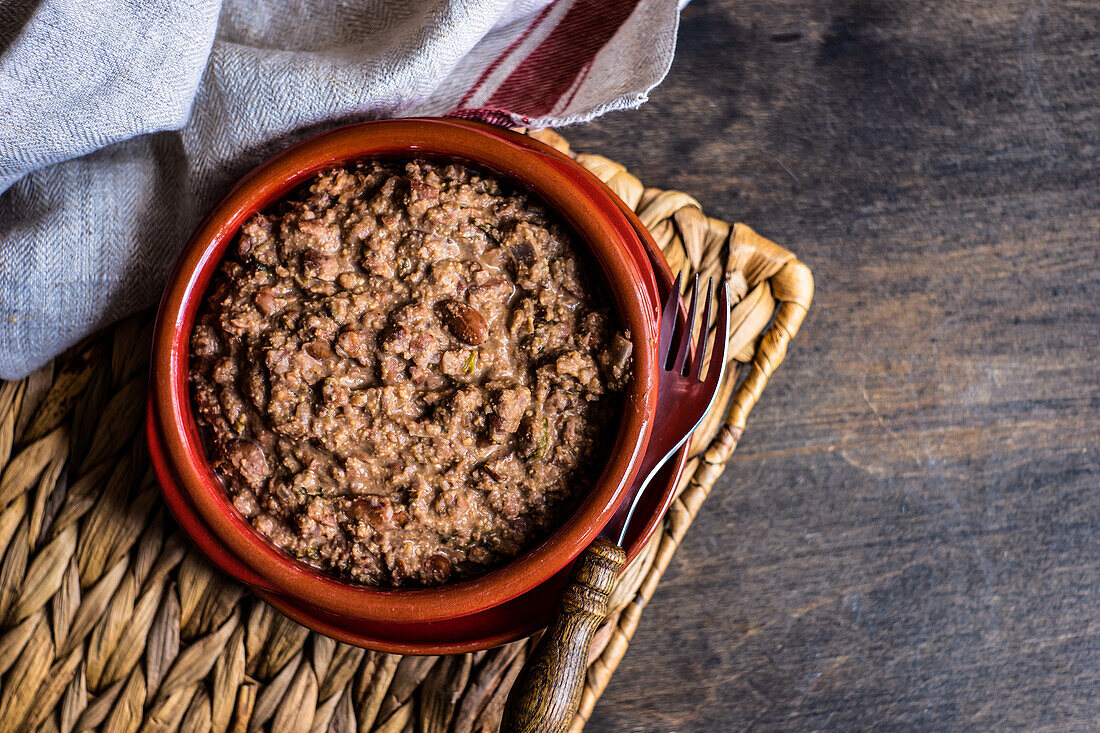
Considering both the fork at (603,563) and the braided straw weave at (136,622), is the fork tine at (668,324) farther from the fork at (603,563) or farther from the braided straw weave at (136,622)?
the braided straw weave at (136,622)

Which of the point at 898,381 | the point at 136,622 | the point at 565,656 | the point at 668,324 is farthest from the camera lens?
the point at 898,381

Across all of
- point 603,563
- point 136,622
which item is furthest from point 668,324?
point 136,622

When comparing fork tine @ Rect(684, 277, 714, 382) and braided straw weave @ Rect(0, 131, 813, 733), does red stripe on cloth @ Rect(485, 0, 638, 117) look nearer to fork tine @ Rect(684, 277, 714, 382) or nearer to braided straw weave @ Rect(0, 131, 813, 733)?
fork tine @ Rect(684, 277, 714, 382)

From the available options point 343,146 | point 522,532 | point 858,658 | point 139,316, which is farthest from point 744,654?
point 139,316

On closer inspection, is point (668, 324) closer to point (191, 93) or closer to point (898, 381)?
point (898, 381)

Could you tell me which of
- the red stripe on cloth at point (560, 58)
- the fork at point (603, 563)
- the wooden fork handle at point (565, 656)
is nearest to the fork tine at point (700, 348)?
the fork at point (603, 563)
